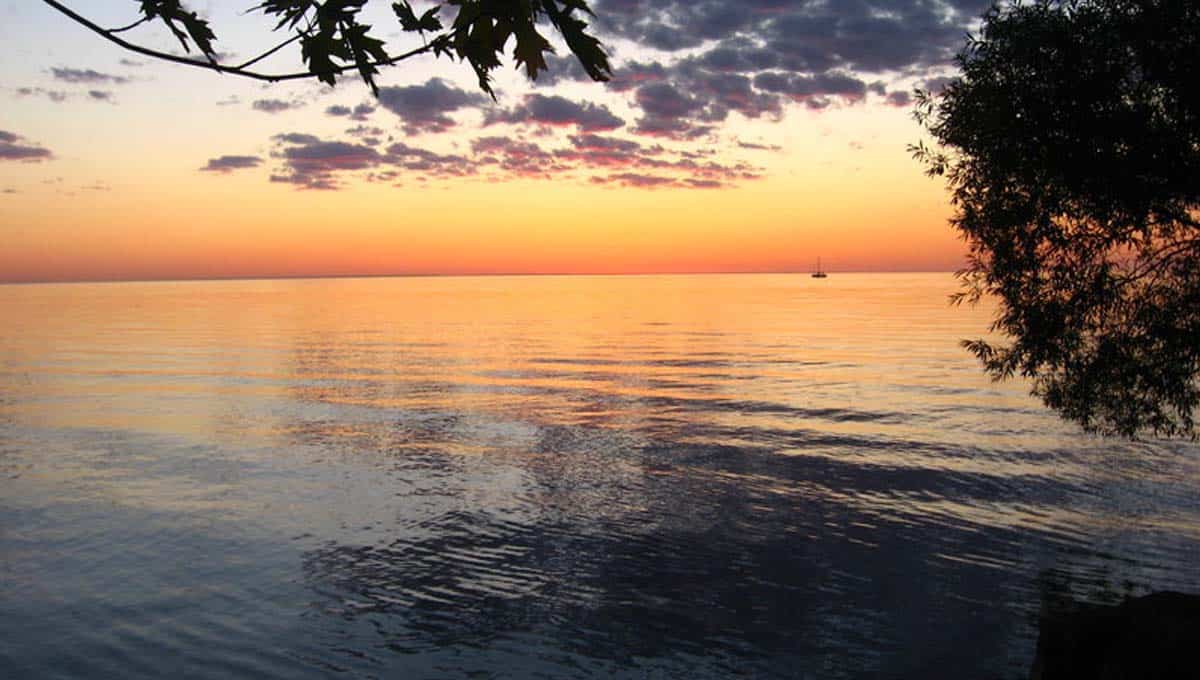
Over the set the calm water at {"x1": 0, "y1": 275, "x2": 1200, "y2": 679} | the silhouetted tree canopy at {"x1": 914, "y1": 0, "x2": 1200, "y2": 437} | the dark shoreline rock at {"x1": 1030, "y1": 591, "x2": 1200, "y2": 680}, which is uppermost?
the silhouetted tree canopy at {"x1": 914, "y1": 0, "x2": 1200, "y2": 437}

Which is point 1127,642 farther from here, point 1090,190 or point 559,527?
point 559,527

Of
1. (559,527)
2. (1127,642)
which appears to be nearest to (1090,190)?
(1127,642)

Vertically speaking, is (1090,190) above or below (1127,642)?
above

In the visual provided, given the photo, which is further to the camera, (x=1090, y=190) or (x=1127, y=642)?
(x=1090, y=190)

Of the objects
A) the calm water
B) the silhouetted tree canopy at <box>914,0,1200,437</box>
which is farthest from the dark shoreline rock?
the silhouetted tree canopy at <box>914,0,1200,437</box>

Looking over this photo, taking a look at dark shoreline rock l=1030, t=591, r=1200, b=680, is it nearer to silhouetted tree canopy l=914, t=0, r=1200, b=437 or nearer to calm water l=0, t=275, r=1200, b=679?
calm water l=0, t=275, r=1200, b=679

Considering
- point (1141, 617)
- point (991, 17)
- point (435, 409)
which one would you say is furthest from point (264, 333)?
point (1141, 617)

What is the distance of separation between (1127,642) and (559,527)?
12.6 meters

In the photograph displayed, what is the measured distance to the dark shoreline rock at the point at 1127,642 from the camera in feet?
→ 28.5

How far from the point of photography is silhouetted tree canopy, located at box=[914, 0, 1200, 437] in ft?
52.6

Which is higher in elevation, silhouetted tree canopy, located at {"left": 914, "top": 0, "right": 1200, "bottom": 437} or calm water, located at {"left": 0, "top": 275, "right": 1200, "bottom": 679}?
silhouetted tree canopy, located at {"left": 914, "top": 0, "right": 1200, "bottom": 437}

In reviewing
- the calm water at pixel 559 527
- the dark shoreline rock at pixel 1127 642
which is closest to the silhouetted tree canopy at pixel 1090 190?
the calm water at pixel 559 527

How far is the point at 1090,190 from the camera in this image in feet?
55.1

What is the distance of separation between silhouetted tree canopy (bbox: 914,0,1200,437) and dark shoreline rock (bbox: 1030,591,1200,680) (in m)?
9.59
